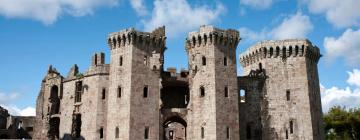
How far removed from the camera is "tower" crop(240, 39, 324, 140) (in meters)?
42.2

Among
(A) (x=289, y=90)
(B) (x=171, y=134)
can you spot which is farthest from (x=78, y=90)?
(A) (x=289, y=90)

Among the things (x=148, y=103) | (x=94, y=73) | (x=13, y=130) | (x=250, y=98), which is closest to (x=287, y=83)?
(x=250, y=98)

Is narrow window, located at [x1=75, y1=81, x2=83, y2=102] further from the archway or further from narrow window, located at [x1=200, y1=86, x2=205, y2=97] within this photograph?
narrow window, located at [x1=200, y1=86, x2=205, y2=97]

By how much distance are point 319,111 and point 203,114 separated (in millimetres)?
13262

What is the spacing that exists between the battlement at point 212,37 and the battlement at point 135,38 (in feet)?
10.4

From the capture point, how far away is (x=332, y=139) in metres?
64.0

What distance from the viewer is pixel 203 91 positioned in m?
41.6

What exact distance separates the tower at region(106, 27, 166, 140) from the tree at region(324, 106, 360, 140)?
3306 centimetres

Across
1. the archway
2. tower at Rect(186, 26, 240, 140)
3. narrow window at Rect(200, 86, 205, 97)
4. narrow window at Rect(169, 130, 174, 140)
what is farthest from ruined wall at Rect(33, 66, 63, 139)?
narrow window at Rect(200, 86, 205, 97)

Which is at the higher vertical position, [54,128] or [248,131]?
[54,128]

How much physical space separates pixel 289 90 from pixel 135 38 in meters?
16.6

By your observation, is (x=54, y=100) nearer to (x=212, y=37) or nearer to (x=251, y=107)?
(x=212, y=37)

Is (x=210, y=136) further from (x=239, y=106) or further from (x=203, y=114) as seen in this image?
(x=239, y=106)

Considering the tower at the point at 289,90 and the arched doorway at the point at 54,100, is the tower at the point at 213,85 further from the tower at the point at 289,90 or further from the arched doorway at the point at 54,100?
the arched doorway at the point at 54,100
